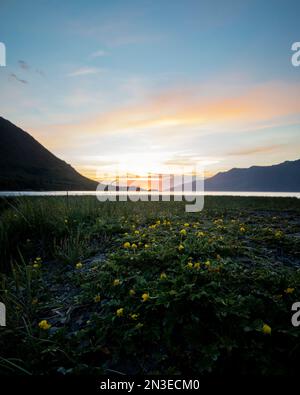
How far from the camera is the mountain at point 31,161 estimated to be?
140500mm

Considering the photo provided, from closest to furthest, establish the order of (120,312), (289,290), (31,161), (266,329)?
(266,329) → (120,312) → (289,290) → (31,161)

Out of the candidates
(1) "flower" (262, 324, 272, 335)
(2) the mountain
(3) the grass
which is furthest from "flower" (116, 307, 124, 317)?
(2) the mountain

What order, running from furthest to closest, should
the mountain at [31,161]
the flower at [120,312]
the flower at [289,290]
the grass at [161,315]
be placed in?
the mountain at [31,161] → the flower at [289,290] → the flower at [120,312] → the grass at [161,315]

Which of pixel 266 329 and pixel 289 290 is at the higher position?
pixel 289 290

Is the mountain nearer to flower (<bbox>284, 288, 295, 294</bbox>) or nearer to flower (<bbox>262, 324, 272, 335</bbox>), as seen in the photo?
flower (<bbox>284, 288, 295, 294</bbox>)

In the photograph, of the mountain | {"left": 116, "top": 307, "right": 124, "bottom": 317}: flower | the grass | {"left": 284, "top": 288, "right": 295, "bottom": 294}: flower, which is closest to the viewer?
the grass

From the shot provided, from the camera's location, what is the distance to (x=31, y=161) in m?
162

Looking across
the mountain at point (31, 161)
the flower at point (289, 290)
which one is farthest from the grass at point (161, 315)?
the mountain at point (31, 161)

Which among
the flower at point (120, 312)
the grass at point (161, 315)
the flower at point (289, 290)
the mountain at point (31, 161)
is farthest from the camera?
the mountain at point (31, 161)

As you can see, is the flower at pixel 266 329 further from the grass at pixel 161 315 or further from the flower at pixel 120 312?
the flower at pixel 120 312

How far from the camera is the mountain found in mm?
140500

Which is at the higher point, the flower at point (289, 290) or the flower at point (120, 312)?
the flower at point (289, 290)

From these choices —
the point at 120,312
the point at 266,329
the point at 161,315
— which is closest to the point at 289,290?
Result: the point at 266,329

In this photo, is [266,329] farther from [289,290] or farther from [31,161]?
[31,161]
